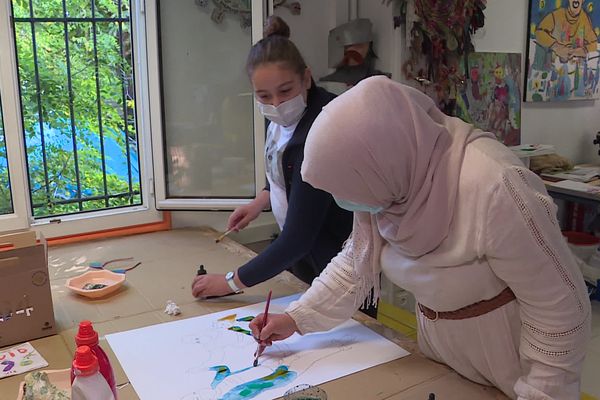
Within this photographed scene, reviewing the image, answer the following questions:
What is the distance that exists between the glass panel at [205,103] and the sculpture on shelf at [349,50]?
0.45 metres

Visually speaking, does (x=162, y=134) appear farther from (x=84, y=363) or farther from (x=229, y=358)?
(x=84, y=363)

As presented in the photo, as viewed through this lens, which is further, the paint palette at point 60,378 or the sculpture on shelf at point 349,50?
the sculpture on shelf at point 349,50

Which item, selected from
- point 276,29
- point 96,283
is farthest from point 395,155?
point 96,283

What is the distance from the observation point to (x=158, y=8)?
1988 mm

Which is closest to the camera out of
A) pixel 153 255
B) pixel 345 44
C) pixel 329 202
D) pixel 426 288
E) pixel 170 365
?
pixel 426 288

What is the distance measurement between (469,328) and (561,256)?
213 millimetres

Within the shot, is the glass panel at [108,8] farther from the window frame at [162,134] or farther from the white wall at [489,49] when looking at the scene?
the white wall at [489,49]

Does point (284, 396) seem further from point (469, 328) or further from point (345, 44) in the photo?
point (345, 44)

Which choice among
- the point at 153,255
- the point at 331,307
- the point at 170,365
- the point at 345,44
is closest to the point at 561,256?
the point at 331,307

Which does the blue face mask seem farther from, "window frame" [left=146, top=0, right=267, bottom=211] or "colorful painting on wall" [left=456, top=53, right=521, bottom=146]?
"colorful painting on wall" [left=456, top=53, right=521, bottom=146]

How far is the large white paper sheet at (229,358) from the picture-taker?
3.25 ft

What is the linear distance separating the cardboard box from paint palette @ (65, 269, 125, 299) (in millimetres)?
225

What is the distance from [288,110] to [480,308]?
2.35 feet

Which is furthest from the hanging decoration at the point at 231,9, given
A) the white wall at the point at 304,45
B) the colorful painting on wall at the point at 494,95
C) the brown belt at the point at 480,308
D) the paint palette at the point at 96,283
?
the brown belt at the point at 480,308
